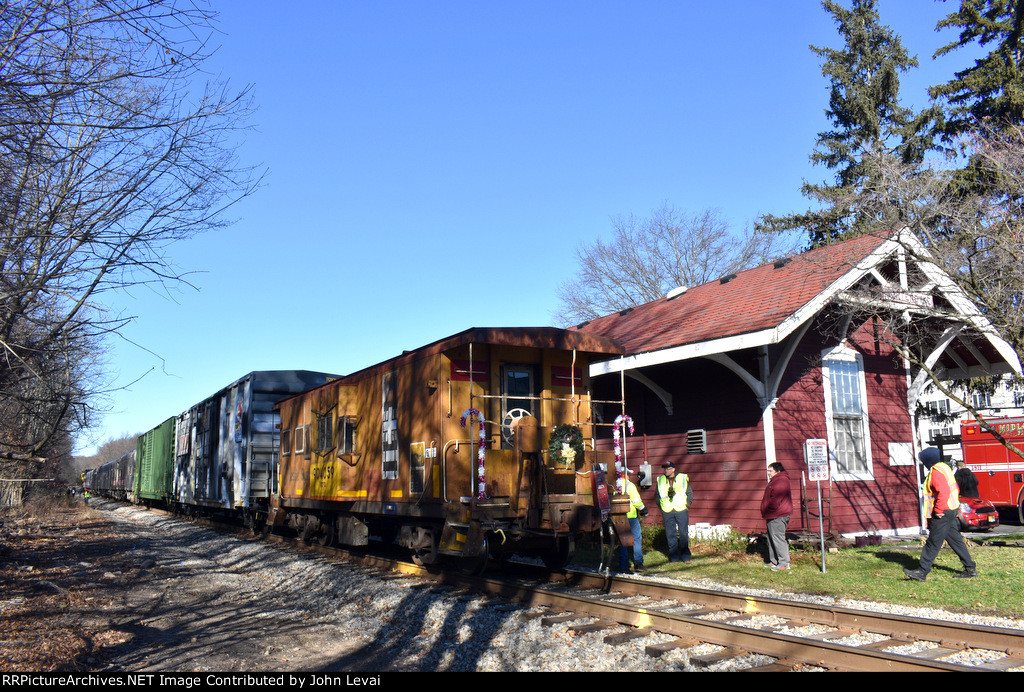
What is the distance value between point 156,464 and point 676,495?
1040 inches

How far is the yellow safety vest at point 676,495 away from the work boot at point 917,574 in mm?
3380

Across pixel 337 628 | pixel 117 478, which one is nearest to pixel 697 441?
pixel 337 628

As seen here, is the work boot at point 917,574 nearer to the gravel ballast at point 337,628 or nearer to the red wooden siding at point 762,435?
the gravel ballast at point 337,628

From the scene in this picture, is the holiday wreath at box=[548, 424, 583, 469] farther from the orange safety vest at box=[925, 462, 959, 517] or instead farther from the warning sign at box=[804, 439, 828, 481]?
the orange safety vest at box=[925, 462, 959, 517]

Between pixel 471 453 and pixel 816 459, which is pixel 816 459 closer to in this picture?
pixel 816 459

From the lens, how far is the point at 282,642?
24.1 ft

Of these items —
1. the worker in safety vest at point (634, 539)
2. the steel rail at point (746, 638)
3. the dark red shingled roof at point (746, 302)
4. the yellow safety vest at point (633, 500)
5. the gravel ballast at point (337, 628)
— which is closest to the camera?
the steel rail at point (746, 638)

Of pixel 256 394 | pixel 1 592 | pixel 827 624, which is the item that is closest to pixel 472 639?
pixel 827 624

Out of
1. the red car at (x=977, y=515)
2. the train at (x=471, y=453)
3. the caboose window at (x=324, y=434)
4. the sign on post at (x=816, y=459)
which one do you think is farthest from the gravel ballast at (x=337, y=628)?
the red car at (x=977, y=515)

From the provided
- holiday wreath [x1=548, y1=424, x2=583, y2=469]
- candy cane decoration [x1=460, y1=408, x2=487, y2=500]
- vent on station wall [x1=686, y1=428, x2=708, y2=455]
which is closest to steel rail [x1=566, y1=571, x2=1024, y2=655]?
holiday wreath [x1=548, y1=424, x2=583, y2=469]

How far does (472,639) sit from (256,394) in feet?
39.4

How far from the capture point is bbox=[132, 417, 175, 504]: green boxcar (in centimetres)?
2783

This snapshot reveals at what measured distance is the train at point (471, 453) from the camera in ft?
30.8

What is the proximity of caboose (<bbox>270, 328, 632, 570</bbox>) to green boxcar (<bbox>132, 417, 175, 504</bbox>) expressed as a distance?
18.3m
